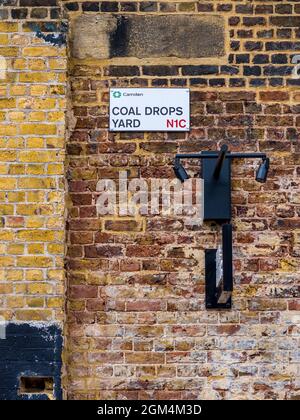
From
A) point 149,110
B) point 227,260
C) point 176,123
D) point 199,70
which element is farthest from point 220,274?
point 199,70

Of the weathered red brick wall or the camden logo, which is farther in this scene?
the camden logo

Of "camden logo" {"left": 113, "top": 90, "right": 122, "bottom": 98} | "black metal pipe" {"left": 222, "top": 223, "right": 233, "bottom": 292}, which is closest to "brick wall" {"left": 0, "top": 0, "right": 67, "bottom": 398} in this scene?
"camden logo" {"left": 113, "top": 90, "right": 122, "bottom": 98}

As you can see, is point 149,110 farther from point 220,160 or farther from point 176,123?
point 220,160

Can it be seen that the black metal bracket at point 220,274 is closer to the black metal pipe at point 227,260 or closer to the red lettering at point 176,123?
the black metal pipe at point 227,260

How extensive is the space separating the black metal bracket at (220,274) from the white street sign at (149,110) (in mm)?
936

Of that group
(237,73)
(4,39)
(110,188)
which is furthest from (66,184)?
(237,73)

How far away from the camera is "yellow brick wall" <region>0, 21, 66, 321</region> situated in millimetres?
4961

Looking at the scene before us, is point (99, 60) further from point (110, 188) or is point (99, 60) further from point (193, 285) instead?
point (193, 285)

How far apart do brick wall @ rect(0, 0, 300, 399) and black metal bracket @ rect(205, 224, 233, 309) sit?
0.17 ft

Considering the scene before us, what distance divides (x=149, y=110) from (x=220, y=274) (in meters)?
1.30

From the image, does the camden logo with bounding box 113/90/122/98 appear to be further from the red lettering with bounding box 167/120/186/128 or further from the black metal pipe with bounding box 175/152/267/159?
the black metal pipe with bounding box 175/152/267/159

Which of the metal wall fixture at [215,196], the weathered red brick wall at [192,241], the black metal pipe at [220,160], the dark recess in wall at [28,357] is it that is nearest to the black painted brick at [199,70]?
the weathered red brick wall at [192,241]

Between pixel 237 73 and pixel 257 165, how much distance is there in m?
0.67

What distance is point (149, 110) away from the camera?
17.5ft
